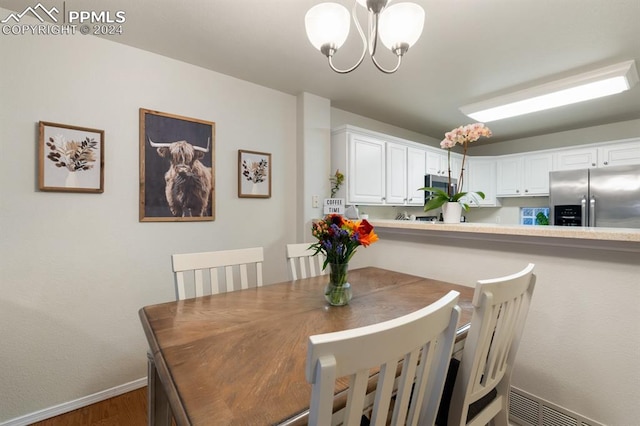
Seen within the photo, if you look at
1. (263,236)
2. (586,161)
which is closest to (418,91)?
(263,236)

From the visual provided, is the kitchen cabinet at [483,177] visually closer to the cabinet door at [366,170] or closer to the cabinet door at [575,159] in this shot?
the cabinet door at [575,159]

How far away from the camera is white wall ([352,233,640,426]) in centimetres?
128

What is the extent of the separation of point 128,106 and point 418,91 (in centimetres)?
249

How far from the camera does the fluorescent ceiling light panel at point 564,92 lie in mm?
Result: 2150

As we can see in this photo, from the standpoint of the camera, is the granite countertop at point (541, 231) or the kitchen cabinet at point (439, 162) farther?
the kitchen cabinet at point (439, 162)

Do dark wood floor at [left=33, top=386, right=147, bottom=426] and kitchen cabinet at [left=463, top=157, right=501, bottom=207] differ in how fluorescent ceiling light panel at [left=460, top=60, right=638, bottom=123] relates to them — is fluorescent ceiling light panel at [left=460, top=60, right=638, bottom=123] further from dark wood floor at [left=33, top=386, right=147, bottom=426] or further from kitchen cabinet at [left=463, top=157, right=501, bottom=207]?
dark wood floor at [left=33, top=386, right=147, bottom=426]

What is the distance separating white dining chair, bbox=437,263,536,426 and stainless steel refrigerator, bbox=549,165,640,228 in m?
3.19

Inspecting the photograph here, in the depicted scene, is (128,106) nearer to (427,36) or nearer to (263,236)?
(263,236)

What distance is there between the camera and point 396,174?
3.41 m

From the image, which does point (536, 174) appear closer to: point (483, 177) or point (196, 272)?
point (483, 177)

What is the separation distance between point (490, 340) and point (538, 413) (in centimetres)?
112

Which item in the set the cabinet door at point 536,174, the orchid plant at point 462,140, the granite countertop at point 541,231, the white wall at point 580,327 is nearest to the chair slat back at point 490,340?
the granite countertop at point 541,231

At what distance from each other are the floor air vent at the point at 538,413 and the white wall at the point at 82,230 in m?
2.31

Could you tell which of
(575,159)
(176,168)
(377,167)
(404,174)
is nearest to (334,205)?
(377,167)
